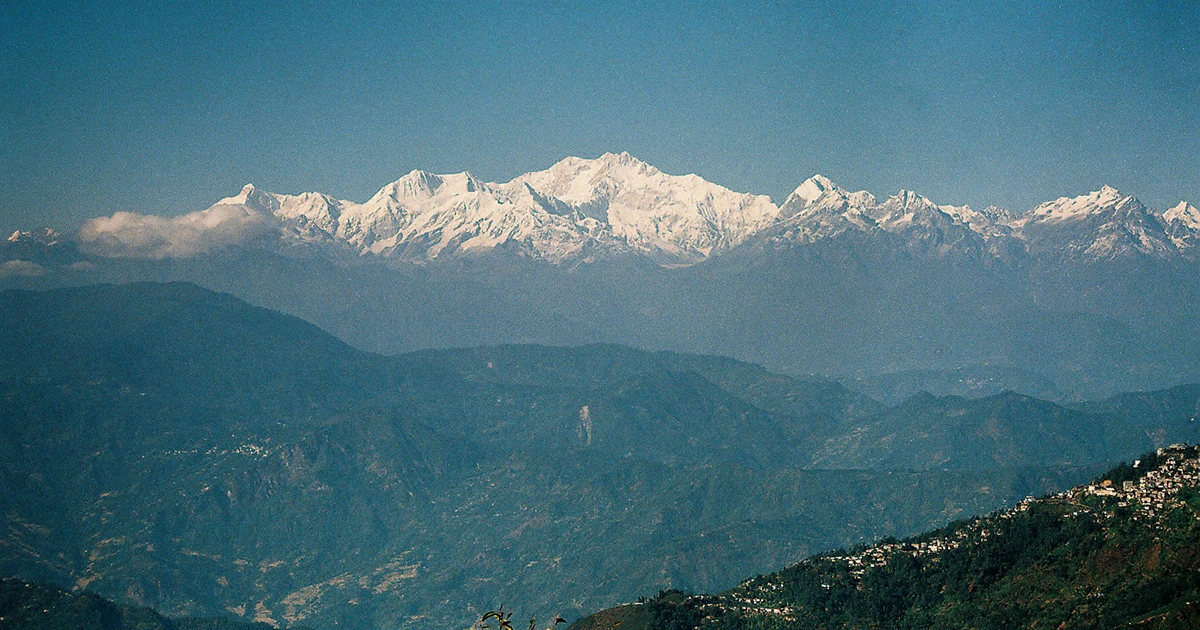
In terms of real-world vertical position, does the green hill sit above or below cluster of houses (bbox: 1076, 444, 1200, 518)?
below

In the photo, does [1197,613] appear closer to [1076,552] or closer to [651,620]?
[1076,552]

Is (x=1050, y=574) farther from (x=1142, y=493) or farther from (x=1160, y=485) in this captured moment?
(x=1160, y=485)

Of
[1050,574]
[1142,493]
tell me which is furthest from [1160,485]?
[1050,574]

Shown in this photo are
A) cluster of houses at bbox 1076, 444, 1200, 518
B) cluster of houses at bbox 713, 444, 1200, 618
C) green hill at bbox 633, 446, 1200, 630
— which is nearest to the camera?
green hill at bbox 633, 446, 1200, 630

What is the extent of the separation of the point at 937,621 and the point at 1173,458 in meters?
48.0

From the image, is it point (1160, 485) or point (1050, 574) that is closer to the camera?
point (1050, 574)

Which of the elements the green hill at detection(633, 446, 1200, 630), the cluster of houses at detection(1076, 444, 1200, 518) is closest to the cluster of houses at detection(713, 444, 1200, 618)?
the cluster of houses at detection(1076, 444, 1200, 518)

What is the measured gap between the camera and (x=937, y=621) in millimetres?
170000

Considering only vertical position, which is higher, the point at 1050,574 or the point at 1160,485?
the point at 1160,485

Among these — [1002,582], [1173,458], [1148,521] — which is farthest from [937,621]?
[1173,458]

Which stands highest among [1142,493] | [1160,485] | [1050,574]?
[1160,485]

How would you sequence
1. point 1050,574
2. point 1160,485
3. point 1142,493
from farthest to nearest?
point 1160,485 < point 1142,493 < point 1050,574

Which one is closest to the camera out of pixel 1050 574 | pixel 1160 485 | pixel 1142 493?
pixel 1050 574

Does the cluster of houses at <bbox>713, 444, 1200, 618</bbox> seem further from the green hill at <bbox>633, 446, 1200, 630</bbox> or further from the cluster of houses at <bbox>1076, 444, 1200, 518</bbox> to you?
the green hill at <bbox>633, 446, 1200, 630</bbox>
